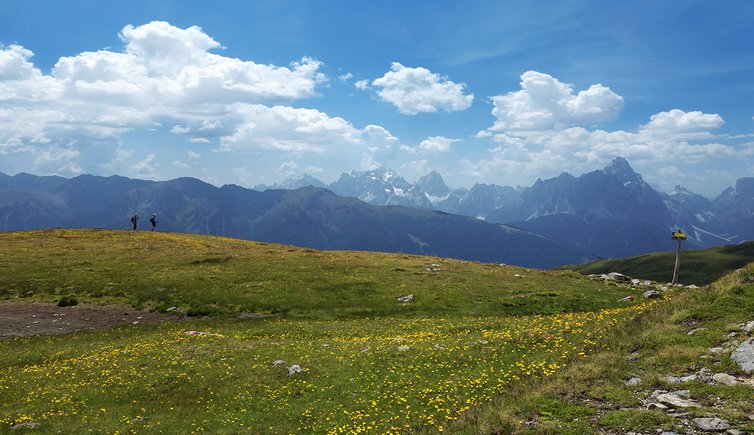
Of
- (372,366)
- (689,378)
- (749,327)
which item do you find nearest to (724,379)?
(689,378)

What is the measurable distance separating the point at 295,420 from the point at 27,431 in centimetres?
1309

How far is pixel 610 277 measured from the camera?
211 ft

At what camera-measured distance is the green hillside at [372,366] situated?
54.2ft

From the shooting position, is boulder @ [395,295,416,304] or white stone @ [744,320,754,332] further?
boulder @ [395,295,416,304]

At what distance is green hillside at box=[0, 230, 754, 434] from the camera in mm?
16531

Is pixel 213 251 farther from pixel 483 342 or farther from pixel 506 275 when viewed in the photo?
pixel 483 342

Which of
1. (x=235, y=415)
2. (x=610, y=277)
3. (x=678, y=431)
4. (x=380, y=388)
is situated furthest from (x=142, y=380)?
(x=610, y=277)

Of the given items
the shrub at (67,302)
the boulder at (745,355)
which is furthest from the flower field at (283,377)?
the shrub at (67,302)

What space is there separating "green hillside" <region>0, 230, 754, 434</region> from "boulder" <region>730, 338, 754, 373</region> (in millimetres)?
338

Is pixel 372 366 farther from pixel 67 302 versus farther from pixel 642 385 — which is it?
pixel 67 302

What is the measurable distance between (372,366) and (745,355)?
59.2ft

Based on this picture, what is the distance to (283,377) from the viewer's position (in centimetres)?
2512

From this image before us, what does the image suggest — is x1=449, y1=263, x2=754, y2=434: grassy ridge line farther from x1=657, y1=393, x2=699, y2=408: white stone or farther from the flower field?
the flower field

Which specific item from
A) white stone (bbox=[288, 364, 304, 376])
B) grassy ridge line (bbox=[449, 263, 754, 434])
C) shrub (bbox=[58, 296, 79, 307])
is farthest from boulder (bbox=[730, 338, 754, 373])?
shrub (bbox=[58, 296, 79, 307])
